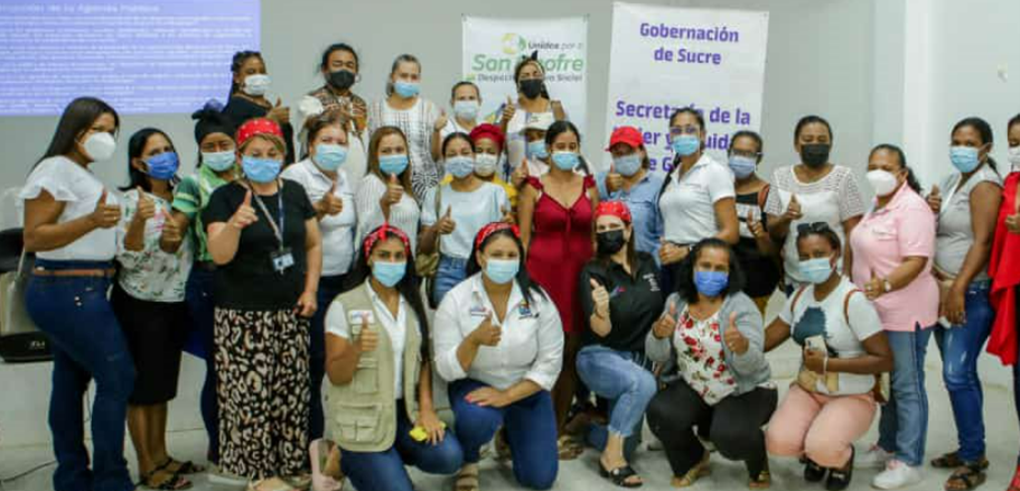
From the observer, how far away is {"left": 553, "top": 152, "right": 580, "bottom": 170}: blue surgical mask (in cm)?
405

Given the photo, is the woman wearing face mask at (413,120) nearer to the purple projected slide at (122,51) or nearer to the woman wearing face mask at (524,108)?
the woman wearing face mask at (524,108)

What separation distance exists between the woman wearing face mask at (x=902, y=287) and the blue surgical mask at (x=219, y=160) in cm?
259

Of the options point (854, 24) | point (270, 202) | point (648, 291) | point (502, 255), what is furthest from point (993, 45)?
point (270, 202)

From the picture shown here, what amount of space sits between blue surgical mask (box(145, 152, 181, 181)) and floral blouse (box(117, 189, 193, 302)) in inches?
3.5

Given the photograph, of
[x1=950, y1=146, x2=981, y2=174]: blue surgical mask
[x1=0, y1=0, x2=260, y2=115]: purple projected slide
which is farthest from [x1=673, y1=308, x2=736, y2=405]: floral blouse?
[x1=0, y1=0, x2=260, y2=115]: purple projected slide

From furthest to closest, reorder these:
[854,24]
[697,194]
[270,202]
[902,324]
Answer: [854,24]
[697,194]
[902,324]
[270,202]

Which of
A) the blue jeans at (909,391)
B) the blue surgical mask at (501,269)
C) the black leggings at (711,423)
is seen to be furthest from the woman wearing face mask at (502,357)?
the blue jeans at (909,391)

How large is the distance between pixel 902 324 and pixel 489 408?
171 centimetres

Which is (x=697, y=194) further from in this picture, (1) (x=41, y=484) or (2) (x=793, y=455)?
(1) (x=41, y=484)

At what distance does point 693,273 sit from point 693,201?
18.1 inches

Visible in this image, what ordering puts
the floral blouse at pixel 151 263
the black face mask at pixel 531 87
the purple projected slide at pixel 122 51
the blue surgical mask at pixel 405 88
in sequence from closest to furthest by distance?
the floral blouse at pixel 151 263
the blue surgical mask at pixel 405 88
the black face mask at pixel 531 87
the purple projected slide at pixel 122 51

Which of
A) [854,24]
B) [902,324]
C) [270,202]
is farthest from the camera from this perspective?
[854,24]

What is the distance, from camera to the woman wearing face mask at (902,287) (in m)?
3.64

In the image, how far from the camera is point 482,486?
377 cm
